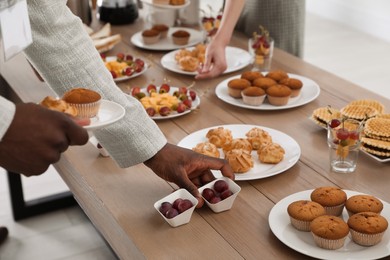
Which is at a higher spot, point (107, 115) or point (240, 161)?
point (107, 115)

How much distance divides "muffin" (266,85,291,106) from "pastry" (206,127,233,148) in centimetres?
31

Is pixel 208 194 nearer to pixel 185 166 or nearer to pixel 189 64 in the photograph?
pixel 185 166

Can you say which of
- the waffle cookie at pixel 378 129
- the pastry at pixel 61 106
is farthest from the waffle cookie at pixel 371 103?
the pastry at pixel 61 106

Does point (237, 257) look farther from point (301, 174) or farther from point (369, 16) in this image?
point (369, 16)

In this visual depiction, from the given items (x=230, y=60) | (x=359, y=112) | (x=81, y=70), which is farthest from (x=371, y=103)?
(x=81, y=70)

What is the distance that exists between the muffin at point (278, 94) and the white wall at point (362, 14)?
3864 millimetres

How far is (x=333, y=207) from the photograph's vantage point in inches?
60.3

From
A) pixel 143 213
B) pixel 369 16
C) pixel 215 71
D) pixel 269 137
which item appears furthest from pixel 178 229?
pixel 369 16

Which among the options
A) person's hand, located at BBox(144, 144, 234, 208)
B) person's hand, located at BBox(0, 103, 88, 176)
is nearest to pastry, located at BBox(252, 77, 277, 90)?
person's hand, located at BBox(144, 144, 234, 208)

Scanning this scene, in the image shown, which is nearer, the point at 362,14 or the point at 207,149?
the point at 207,149

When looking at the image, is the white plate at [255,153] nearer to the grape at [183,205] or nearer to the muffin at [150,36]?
the grape at [183,205]

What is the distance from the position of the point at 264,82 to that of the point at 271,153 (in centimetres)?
49

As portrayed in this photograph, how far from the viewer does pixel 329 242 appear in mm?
1414

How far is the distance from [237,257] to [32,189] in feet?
7.40
